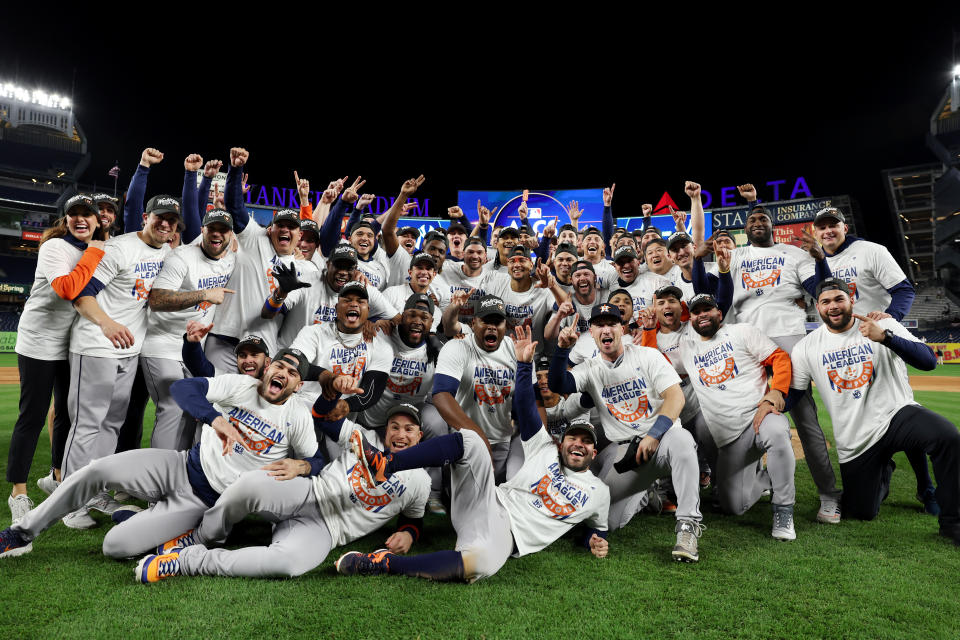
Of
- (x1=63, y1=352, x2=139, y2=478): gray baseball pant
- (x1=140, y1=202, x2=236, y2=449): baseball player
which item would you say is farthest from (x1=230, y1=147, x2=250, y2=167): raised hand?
(x1=63, y1=352, x2=139, y2=478): gray baseball pant

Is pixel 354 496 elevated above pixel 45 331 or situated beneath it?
situated beneath

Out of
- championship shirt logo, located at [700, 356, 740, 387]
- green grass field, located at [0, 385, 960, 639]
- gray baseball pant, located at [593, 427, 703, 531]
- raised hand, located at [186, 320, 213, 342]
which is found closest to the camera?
green grass field, located at [0, 385, 960, 639]

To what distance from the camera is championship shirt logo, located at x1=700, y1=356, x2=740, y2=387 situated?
4.93m

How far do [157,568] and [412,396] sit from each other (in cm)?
247

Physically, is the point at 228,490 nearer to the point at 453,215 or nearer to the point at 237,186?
the point at 237,186

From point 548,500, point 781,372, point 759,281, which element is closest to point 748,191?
point 759,281

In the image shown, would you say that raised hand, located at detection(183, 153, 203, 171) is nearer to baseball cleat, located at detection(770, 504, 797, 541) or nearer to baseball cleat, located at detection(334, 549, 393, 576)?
baseball cleat, located at detection(334, 549, 393, 576)

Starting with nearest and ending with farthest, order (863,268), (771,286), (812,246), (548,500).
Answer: (548,500), (812,246), (863,268), (771,286)

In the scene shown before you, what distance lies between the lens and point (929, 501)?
4.78 meters

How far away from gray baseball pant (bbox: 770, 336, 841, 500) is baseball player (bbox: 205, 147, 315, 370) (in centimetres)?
475

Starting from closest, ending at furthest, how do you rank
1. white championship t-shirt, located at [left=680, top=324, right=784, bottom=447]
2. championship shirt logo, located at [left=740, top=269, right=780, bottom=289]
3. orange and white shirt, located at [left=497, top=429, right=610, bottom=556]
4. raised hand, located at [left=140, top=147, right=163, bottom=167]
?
1. orange and white shirt, located at [left=497, top=429, right=610, bottom=556]
2. white championship t-shirt, located at [left=680, top=324, right=784, bottom=447]
3. raised hand, located at [left=140, top=147, right=163, bottom=167]
4. championship shirt logo, located at [left=740, top=269, right=780, bottom=289]

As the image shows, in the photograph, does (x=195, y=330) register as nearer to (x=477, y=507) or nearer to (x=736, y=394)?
(x=477, y=507)

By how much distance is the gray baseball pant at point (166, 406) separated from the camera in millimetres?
4441

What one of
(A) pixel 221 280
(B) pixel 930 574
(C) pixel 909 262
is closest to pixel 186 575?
(A) pixel 221 280
